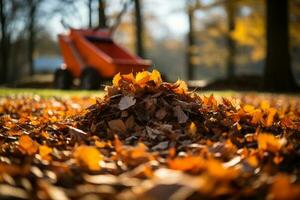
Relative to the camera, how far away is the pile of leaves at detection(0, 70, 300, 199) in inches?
60.6

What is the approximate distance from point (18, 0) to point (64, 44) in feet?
40.7

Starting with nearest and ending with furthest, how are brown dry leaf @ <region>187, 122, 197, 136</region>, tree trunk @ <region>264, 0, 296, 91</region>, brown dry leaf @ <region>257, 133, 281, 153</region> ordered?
brown dry leaf @ <region>257, 133, 281, 153</region>
brown dry leaf @ <region>187, 122, 197, 136</region>
tree trunk @ <region>264, 0, 296, 91</region>

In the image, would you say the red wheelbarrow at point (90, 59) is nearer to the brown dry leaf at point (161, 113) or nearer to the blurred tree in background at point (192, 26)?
the blurred tree in background at point (192, 26)

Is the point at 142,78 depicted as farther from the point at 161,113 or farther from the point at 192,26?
the point at 192,26

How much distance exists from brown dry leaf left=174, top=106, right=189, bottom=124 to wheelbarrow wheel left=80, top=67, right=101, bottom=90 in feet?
29.9

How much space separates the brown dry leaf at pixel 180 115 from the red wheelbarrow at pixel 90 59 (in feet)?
29.6

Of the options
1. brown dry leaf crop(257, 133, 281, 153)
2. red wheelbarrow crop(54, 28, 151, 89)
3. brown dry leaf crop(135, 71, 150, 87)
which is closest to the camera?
brown dry leaf crop(257, 133, 281, 153)

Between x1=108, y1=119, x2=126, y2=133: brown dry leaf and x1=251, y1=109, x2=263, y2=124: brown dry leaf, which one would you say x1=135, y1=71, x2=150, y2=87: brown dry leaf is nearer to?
x1=108, y1=119, x2=126, y2=133: brown dry leaf

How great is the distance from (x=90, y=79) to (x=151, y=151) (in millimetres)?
9983

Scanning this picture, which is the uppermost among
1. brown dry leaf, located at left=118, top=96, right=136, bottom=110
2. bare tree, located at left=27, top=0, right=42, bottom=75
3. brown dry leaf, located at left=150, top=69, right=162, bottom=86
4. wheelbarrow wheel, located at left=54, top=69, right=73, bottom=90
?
bare tree, located at left=27, top=0, right=42, bottom=75

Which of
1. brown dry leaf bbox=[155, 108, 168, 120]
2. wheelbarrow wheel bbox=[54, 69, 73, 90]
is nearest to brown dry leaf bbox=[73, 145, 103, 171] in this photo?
brown dry leaf bbox=[155, 108, 168, 120]

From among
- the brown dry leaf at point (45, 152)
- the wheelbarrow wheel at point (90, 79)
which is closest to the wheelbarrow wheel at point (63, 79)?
the wheelbarrow wheel at point (90, 79)

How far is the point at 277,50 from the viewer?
1320 cm

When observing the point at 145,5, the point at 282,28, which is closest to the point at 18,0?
the point at 145,5
